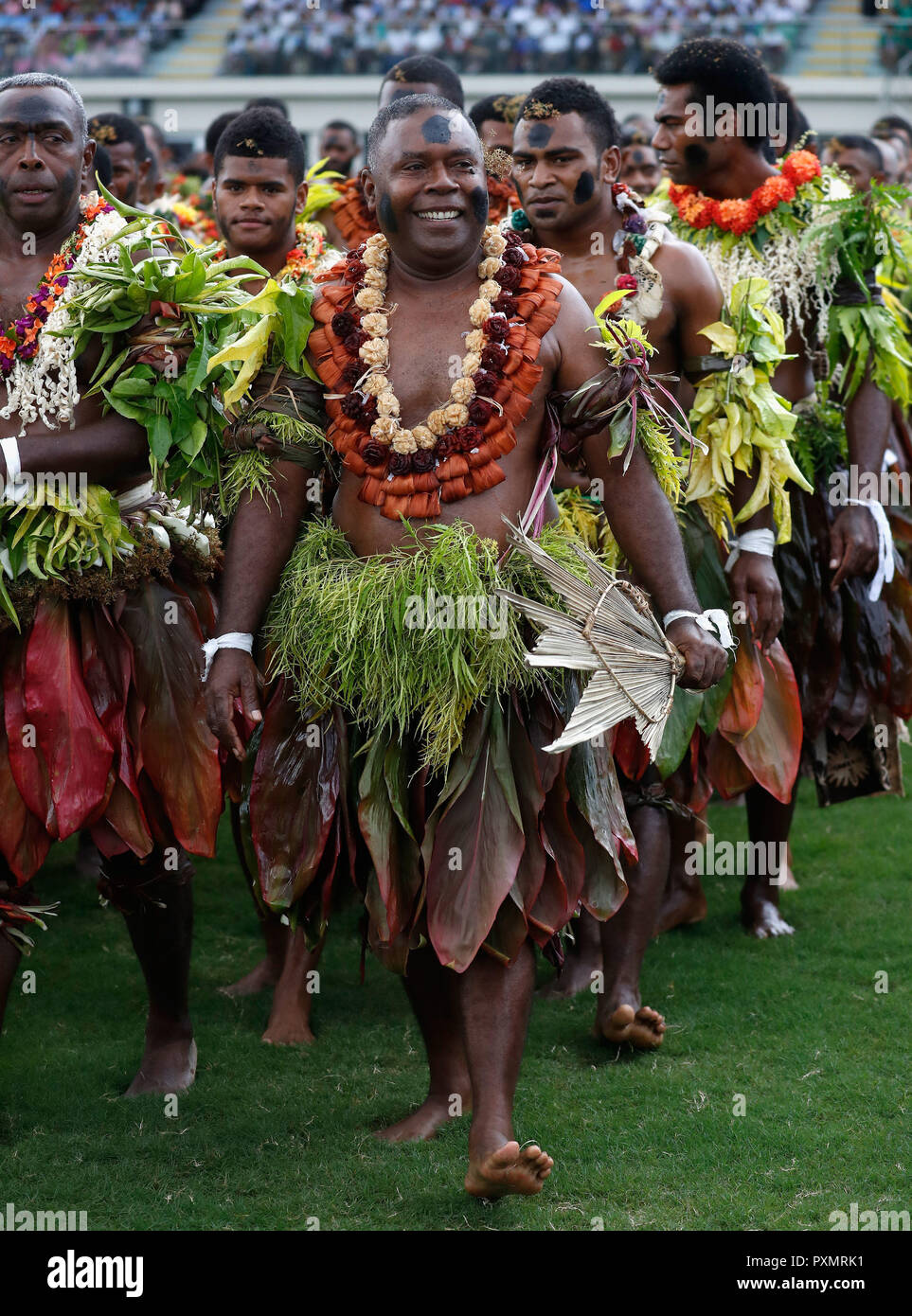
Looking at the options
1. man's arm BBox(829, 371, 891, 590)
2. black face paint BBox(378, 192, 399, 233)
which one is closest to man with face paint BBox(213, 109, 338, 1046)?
black face paint BBox(378, 192, 399, 233)

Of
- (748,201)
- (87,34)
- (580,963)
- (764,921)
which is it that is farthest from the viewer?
(87,34)

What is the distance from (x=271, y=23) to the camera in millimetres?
27031

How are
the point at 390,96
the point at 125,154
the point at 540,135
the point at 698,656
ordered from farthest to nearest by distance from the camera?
the point at 125,154 < the point at 390,96 < the point at 540,135 < the point at 698,656

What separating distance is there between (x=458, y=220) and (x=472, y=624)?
92 centimetres

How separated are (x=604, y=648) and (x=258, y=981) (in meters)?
2.15

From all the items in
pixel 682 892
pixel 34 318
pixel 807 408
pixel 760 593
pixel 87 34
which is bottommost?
pixel 682 892

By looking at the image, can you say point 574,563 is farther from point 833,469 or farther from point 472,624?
point 833,469

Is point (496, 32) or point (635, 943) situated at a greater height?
point (496, 32)

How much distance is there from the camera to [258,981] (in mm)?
4859

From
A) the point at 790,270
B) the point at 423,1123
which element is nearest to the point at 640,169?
the point at 790,270

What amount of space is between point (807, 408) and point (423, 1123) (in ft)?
9.28

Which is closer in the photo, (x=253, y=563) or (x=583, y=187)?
(x=253, y=563)

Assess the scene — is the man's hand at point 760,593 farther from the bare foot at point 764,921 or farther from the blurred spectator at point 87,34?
the blurred spectator at point 87,34

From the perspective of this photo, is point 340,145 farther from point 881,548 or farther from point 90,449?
point 90,449
